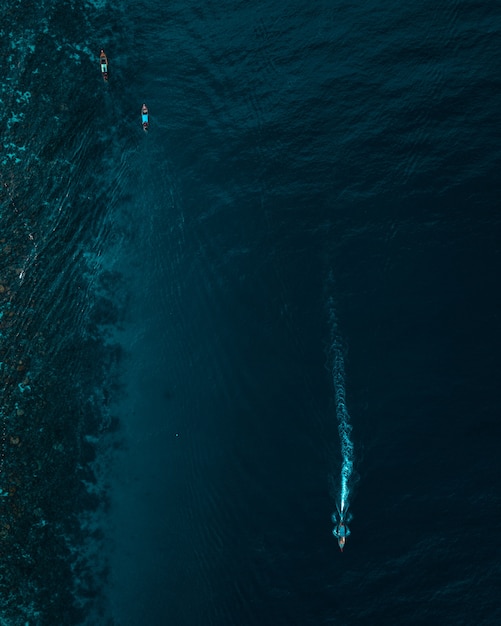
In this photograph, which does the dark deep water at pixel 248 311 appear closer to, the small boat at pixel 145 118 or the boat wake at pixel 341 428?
the boat wake at pixel 341 428

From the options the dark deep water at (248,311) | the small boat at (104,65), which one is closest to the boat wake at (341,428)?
the dark deep water at (248,311)

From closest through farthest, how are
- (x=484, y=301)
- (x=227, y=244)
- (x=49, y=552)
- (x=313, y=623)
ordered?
1. (x=313, y=623)
2. (x=49, y=552)
3. (x=484, y=301)
4. (x=227, y=244)

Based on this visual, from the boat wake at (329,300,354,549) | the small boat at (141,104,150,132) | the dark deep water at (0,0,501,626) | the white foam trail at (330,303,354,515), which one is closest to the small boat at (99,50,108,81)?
the dark deep water at (0,0,501,626)

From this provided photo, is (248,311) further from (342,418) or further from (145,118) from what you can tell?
(145,118)

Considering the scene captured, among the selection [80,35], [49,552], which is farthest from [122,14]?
[49,552]

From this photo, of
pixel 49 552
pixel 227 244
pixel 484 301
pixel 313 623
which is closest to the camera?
pixel 313 623

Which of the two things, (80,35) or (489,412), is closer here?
(489,412)

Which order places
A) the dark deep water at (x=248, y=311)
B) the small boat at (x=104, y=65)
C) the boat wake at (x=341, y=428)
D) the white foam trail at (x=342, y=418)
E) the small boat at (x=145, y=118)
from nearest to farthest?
the dark deep water at (x=248, y=311) → the boat wake at (x=341, y=428) → the white foam trail at (x=342, y=418) → the small boat at (x=145, y=118) → the small boat at (x=104, y=65)

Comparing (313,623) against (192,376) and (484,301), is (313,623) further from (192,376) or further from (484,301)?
(484,301)
